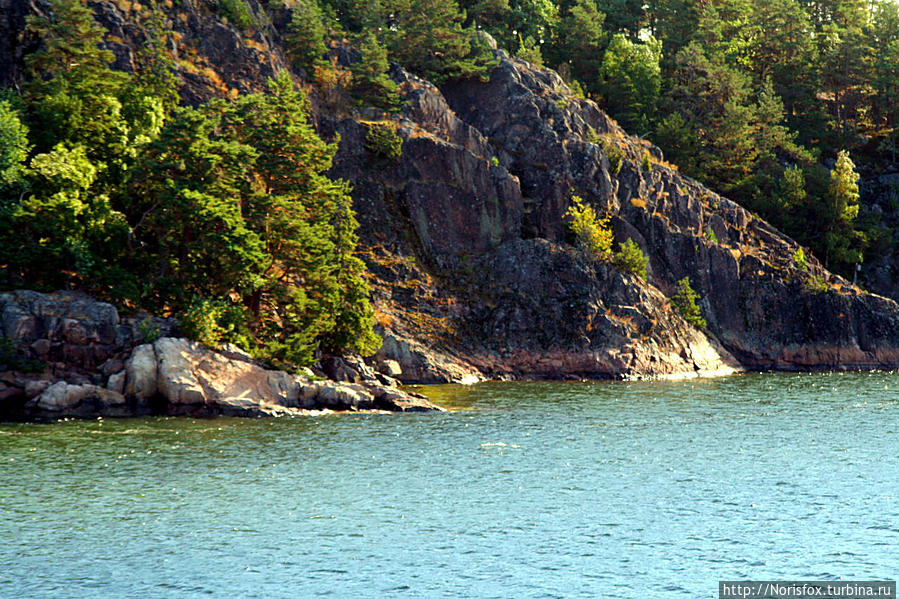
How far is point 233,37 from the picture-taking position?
106 metres

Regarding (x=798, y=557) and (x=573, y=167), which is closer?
(x=798, y=557)

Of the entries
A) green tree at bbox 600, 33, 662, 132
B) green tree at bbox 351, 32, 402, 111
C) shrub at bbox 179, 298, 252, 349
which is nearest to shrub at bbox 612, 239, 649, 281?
green tree at bbox 600, 33, 662, 132

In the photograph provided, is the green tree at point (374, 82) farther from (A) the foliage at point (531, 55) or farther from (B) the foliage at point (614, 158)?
(B) the foliage at point (614, 158)

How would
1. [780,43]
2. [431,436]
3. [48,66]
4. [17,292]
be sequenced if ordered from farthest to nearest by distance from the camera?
1. [780,43]
2. [48,66]
3. [17,292]
4. [431,436]

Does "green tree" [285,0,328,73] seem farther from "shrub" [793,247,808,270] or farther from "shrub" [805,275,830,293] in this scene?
"shrub" [805,275,830,293]

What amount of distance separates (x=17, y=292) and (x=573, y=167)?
69.7 metres

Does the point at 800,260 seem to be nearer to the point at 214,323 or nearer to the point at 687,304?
the point at 687,304

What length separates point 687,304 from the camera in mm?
106625

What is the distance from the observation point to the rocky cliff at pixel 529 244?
9700 centimetres

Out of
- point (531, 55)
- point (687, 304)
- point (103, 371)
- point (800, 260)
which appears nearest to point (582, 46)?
point (531, 55)

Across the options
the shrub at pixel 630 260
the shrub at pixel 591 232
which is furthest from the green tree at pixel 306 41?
the shrub at pixel 630 260

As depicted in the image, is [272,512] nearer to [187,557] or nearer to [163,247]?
[187,557]

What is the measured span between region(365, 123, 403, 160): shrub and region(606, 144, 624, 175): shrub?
29.1 m

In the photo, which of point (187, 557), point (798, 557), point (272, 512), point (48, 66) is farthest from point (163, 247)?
point (798, 557)
